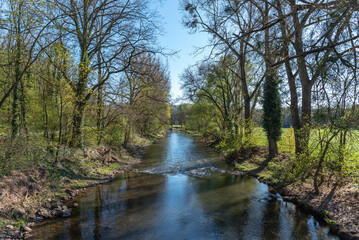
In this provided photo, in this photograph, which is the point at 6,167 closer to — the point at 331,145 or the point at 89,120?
the point at 89,120

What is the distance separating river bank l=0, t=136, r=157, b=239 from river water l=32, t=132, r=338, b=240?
38 cm

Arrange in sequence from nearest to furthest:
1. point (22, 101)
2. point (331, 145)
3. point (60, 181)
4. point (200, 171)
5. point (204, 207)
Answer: point (331, 145) < point (204, 207) < point (60, 181) < point (22, 101) < point (200, 171)

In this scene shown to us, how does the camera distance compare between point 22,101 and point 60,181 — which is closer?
point 60,181

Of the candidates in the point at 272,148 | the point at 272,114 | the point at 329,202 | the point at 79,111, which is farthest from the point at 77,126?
the point at 272,114

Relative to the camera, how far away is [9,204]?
626 cm

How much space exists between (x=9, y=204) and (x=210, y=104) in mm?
24817

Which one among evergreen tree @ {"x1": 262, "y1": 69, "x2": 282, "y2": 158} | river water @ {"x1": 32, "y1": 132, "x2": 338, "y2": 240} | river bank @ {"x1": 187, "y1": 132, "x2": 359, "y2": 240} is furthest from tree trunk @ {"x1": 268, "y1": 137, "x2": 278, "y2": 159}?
river water @ {"x1": 32, "y1": 132, "x2": 338, "y2": 240}

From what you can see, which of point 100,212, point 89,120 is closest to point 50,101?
point 89,120

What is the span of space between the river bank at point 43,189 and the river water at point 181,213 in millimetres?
381

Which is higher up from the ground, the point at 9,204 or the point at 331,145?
the point at 331,145

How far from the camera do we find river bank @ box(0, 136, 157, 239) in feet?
19.3

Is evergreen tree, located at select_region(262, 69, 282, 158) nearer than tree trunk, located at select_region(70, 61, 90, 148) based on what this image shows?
No

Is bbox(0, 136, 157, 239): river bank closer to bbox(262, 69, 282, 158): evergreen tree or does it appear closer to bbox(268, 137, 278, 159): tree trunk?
bbox(268, 137, 278, 159): tree trunk

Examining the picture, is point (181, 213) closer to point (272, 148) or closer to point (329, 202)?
point (329, 202)
